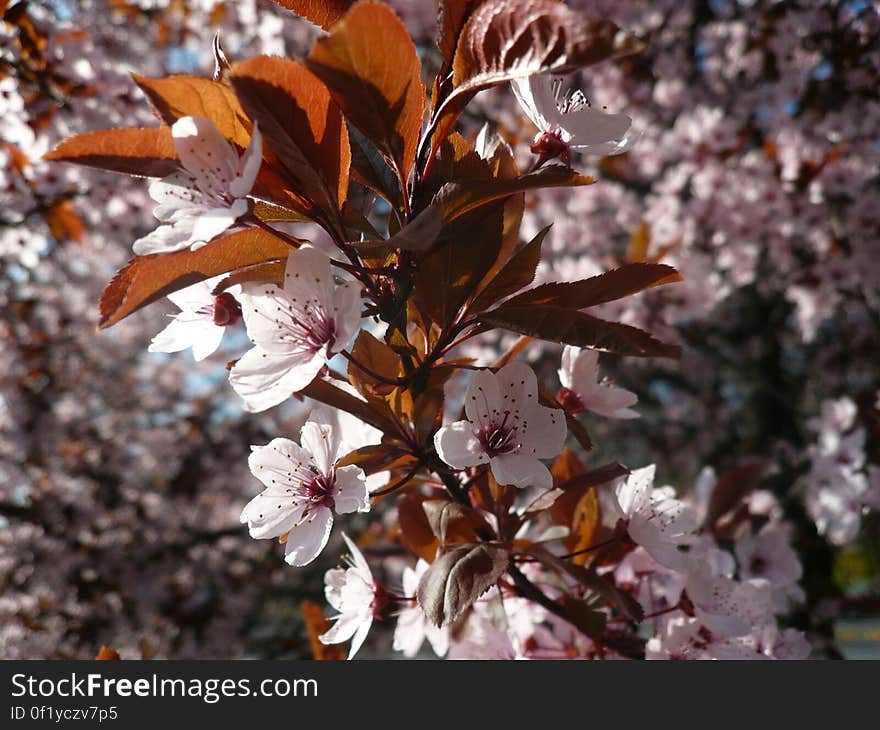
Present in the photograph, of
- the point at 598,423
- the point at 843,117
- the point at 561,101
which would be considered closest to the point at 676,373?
the point at 598,423

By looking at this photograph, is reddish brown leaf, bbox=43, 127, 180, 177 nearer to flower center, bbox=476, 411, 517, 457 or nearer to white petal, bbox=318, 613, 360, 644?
flower center, bbox=476, 411, 517, 457

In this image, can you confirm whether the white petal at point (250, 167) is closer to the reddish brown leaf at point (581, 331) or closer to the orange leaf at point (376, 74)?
the orange leaf at point (376, 74)

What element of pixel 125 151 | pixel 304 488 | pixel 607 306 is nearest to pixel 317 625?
pixel 304 488

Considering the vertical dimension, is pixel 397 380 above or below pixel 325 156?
below

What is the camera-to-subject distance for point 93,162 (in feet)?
2.12

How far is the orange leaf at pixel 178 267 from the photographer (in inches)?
24.5

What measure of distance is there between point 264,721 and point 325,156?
2.23 ft

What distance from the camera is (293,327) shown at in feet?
2.30

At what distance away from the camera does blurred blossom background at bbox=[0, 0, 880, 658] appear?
2.43 m

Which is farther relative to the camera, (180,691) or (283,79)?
(180,691)

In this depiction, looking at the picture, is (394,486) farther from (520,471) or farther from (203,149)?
(203,149)

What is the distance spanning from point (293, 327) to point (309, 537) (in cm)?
22

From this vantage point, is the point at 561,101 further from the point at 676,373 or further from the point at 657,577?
the point at 676,373

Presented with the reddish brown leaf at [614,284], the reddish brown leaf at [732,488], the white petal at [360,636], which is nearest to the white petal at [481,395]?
the reddish brown leaf at [614,284]
